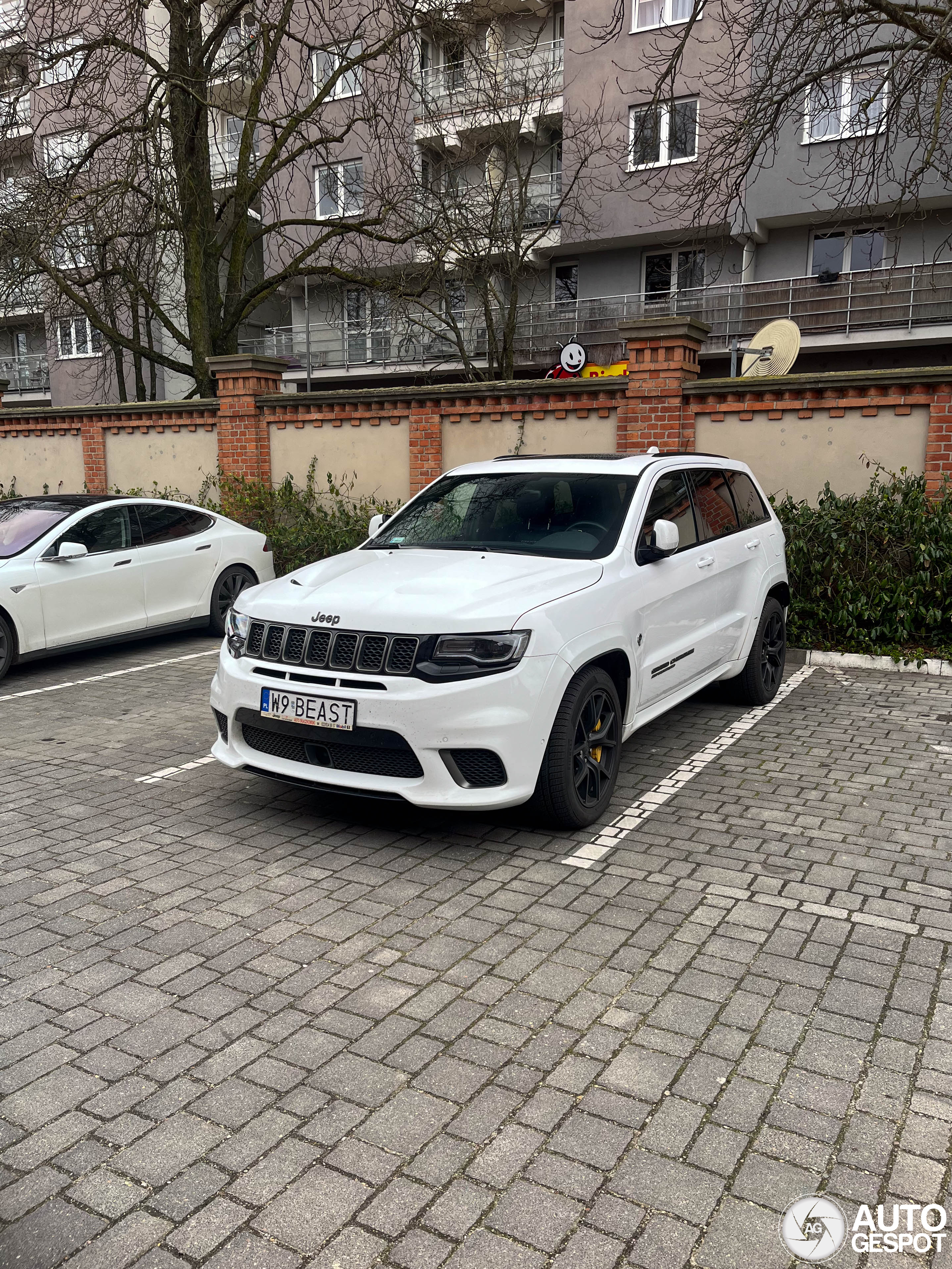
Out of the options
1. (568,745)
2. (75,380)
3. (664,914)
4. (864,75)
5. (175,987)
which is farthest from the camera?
(75,380)

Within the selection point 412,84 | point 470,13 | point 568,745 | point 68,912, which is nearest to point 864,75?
point 470,13

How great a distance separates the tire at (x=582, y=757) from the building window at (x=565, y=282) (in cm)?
2458

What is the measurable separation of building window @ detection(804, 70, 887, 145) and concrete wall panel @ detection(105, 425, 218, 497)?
28.4 feet

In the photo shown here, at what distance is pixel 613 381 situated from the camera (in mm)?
10516

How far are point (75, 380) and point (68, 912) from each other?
33.5 metres

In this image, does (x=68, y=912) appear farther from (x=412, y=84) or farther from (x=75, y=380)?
(x=75, y=380)

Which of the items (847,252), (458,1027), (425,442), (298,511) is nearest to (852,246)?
(847,252)

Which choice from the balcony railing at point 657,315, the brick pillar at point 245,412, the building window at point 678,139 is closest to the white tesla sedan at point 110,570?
the brick pillar at point 245,412

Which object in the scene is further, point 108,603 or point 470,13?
point 470,13

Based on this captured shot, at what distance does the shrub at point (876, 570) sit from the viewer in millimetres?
8828

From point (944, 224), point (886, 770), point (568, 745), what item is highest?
point (944, 224)

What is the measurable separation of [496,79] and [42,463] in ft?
33.5

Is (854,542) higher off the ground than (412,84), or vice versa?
(412,84)

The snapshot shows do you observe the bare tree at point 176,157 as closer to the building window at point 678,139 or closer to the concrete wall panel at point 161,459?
the concrete wall panel at point 161,459
